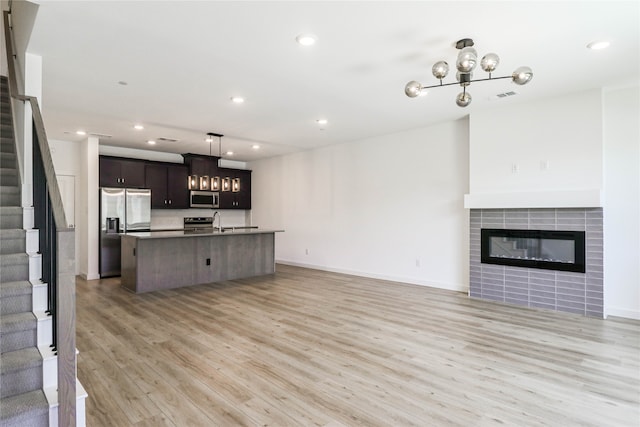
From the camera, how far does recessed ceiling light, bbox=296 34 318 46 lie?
9.54ft

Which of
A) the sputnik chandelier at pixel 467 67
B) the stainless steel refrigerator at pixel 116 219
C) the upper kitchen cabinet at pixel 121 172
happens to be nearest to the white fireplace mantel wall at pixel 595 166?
the sputnik chandelier at pixel 467 67

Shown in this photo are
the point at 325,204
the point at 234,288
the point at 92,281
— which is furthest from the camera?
the point at 325,204

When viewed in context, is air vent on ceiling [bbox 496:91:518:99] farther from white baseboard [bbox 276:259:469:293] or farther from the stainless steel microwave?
the stainless steel microwave

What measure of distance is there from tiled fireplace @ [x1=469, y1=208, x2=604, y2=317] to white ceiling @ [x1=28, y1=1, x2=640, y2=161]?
61.8 inches

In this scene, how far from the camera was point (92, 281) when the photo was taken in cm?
642

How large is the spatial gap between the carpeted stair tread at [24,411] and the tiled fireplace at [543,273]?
5.04m

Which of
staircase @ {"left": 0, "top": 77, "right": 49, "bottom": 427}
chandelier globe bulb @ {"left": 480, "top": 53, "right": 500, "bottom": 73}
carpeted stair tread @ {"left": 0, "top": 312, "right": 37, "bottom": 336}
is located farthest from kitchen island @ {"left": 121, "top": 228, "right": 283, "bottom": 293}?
chandelier globe bulb @ {"left": 480, "top": 53, "right": 500, "bottom": 73}

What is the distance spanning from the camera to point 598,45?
10.1ft

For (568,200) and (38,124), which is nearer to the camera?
(38,124)


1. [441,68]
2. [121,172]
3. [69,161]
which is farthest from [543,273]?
[69,161]

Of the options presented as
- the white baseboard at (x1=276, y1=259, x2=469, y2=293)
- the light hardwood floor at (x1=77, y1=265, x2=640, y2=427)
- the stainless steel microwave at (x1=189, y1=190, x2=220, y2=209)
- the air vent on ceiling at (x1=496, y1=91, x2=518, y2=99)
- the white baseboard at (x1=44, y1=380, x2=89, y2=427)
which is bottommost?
the light hardwood floor at (x1=77, y1=265, x2=640, y2=427)

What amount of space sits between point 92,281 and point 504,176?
7.21 metres

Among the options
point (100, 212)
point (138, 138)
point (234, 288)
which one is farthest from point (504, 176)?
point (100, 212)

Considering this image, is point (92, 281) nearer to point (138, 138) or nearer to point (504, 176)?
point (138, 138)
